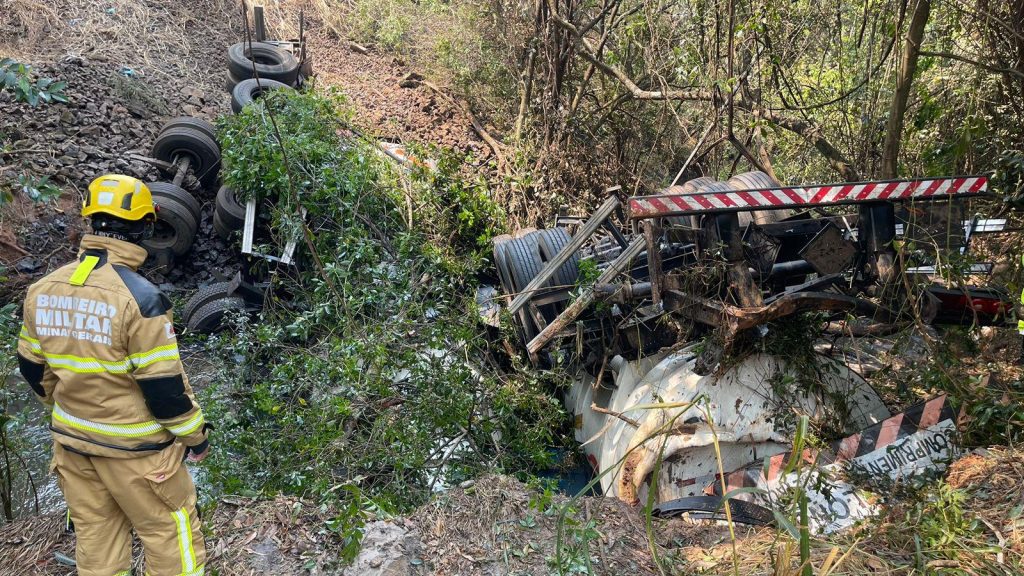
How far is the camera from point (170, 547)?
8.80 feet

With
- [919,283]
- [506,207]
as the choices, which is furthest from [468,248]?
[919,283]

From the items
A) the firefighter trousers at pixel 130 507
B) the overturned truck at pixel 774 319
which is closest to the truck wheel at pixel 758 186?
the overturned truck at pixel 774 319

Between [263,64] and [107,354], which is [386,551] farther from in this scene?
[263,64]

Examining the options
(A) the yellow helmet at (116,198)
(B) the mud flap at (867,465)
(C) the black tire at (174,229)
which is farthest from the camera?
(C) the black tire at (174,229)

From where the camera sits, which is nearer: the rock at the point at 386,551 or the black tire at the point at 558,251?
the rock at the point at 386,551

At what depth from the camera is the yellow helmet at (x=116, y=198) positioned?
2635 millimetres

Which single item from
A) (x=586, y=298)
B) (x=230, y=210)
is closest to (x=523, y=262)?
(x=586, y=298)

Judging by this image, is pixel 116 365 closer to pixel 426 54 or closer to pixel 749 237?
pixel 749 237

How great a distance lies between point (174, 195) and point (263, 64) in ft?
9.50

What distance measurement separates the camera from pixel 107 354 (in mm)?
2533

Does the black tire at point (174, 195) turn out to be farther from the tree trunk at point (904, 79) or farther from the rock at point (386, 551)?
the tree trunk at point (904, 79)

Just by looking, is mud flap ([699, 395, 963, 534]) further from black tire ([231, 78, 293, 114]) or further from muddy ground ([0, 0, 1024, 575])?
black tire ([231, 78, 293, 114])

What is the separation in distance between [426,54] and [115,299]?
9.15 meters

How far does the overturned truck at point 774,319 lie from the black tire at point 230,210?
4306 millimetres
